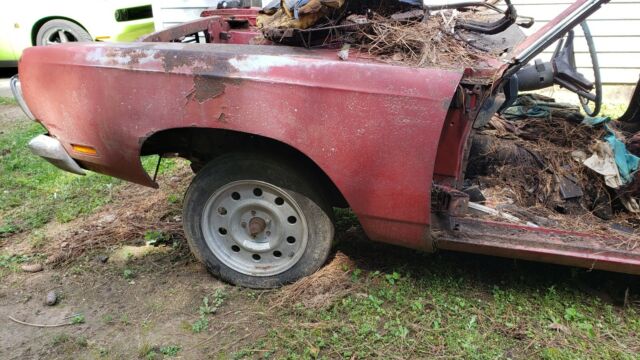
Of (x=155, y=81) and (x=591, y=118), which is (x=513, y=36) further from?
(x=155, y=81)

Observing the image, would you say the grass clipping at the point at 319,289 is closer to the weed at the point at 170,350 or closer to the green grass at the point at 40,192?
the weed at the point at 170,350

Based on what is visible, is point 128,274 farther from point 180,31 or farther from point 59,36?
point 59,36

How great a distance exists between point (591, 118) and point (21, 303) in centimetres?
397

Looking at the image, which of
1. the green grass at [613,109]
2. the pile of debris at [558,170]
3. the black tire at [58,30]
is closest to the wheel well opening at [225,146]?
the pile of debris at [558,170]

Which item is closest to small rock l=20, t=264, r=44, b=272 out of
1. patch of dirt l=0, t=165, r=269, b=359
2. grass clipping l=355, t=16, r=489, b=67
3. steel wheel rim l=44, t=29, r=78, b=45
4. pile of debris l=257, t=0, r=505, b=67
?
patch of dirt l=0, t=165, r=269, b=359

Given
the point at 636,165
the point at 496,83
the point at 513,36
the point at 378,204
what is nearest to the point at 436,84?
the point at 496,83

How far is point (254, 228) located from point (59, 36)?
22.5ft

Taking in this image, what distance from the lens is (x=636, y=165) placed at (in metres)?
3.03

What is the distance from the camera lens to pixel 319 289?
9.71 ft

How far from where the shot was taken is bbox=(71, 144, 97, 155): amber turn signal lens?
2.91 meters

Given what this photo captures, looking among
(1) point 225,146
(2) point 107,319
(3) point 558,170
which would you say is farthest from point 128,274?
(3) point 558,170

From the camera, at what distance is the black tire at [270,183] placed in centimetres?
279

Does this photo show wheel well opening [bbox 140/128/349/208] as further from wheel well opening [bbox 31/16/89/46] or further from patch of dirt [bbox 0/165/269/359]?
wheel well opening [bbox 31/16/89/46]

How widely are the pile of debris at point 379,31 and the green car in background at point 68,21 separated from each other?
556 cm
